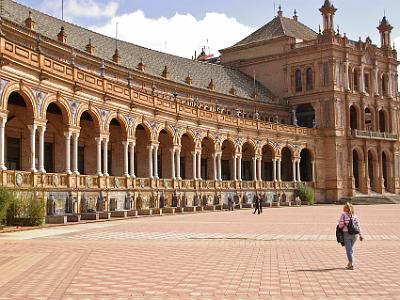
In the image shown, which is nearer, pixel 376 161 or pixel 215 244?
pixel 215 244

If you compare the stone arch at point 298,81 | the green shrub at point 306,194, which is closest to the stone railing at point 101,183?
the green shrub at point 306,194

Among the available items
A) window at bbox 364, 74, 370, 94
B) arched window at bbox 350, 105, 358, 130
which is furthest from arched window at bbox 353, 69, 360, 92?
arched window at bbox 350, 105, 358, 130

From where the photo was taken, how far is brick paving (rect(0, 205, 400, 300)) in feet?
35.1

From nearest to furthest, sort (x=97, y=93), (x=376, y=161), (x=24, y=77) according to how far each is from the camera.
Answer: (x=24, y=77) < (x=97, y=93) < (x=376, y=161)

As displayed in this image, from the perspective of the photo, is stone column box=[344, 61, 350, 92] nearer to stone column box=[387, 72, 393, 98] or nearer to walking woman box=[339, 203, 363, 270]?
stone column box=[387, 72, 393, 98]

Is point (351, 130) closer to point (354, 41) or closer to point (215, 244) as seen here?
point (354, 41)

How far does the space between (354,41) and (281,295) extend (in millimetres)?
71961

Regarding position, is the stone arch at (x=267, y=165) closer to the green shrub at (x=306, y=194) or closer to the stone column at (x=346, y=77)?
the green shrub at (x=306, y=194)

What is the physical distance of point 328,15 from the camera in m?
76.6

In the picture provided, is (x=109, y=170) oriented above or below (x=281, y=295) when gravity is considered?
above

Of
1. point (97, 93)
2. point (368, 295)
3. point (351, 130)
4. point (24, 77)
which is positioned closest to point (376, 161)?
point (351, 130)

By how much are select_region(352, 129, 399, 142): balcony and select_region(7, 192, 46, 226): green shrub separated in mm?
54961

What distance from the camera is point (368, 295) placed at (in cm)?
1034

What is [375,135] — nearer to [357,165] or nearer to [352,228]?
[357,165]
